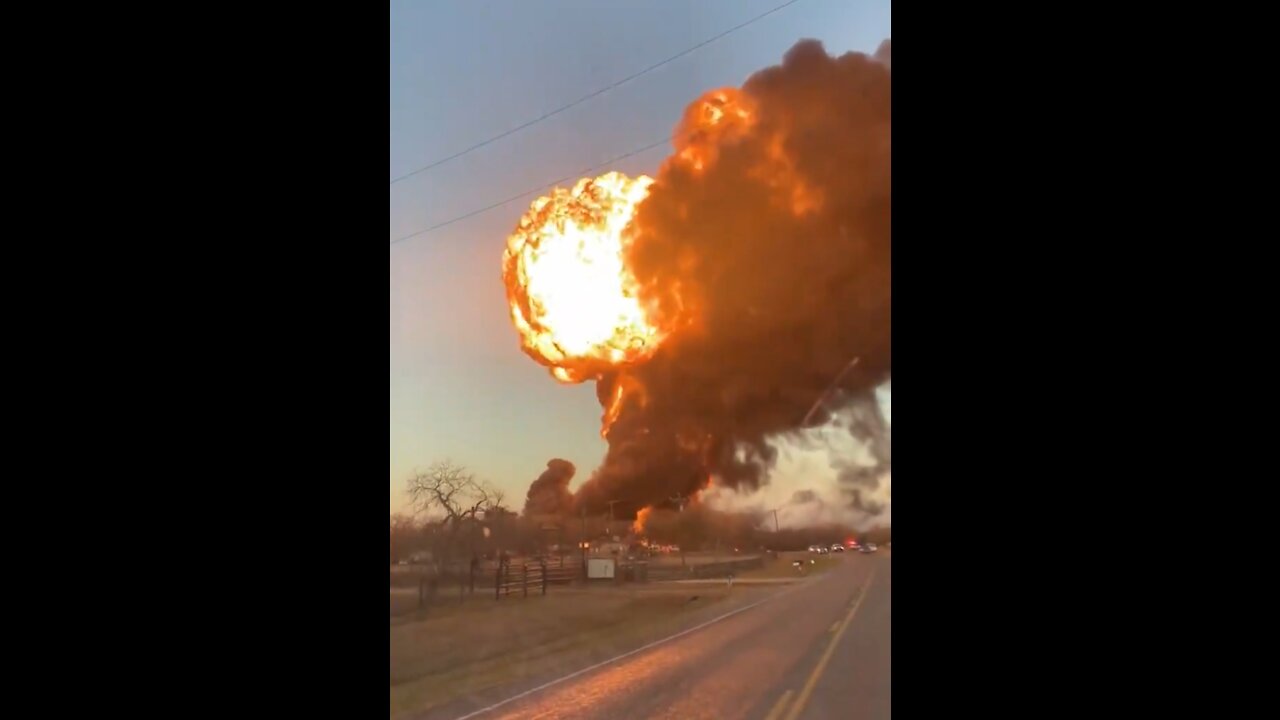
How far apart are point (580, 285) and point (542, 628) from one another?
327 cm

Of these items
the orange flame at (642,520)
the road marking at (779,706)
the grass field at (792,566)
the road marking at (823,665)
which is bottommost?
the road marking at (779,706)

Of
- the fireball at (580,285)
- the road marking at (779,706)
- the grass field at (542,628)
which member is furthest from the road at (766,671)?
the fireball at (580,285)

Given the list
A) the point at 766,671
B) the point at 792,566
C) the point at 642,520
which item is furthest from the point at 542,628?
the point at 766,671

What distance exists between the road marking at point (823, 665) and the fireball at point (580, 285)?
288 cm

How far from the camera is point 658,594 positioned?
28.4 ft

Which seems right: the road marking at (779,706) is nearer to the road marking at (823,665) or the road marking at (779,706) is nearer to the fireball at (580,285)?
the road marking at (823,665)

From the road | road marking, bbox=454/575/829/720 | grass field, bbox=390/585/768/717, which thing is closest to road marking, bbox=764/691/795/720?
the road

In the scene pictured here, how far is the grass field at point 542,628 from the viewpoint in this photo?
802 centimetres

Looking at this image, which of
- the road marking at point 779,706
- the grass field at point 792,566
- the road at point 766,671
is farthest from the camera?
the grass field at point 792,566
